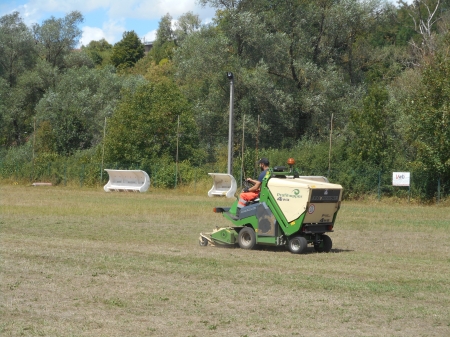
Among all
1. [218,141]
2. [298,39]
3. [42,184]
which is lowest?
[42,184]

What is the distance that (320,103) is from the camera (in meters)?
50.8

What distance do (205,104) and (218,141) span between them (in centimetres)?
285

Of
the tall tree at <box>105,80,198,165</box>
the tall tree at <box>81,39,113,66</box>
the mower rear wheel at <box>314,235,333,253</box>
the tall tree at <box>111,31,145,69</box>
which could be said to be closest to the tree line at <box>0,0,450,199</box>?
the tall tree at <box>105,80,198,165</box>

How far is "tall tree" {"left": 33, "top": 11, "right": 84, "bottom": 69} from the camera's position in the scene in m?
70.9

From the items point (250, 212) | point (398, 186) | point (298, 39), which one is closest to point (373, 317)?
point (250, 212)

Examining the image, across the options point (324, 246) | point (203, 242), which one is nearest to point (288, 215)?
point (324, 246)

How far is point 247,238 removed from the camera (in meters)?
15.6

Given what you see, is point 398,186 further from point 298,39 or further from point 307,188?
point 307,188

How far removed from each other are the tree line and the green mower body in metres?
20.9

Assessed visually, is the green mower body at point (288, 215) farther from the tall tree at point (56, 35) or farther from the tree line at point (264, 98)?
the tall tree at point (56, 35)

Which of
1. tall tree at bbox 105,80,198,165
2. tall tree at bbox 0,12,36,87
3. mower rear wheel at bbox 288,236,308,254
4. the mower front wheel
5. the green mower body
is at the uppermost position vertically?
tall tree at bbox 0,12,36,87

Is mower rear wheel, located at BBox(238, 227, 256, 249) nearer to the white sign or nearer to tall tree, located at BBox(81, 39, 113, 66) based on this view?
the white sign

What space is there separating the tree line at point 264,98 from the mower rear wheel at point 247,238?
21292 millimetres

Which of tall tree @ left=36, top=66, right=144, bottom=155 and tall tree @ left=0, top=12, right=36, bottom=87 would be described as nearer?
tall tree @ left=36, top=66, right=144, bottom=155
